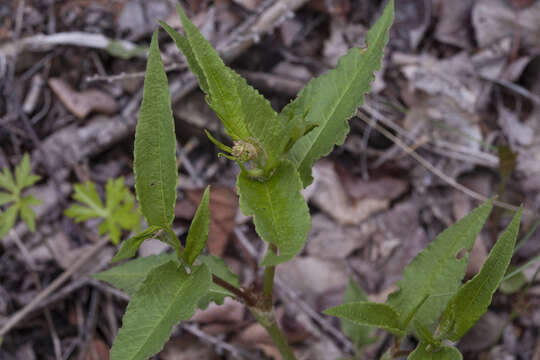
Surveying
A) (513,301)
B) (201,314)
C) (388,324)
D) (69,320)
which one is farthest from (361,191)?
(69,320)

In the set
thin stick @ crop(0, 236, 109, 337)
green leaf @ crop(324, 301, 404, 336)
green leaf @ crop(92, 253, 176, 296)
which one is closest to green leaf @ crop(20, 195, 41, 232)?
thin stick @ crop(0, 236, 109, 337)

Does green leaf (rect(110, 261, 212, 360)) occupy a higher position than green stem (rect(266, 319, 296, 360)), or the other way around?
green leaf (rect(110, 261, 212, 360))

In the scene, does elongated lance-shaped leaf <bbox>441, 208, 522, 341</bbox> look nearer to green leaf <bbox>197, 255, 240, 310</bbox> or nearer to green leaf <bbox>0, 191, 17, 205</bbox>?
green leaf <bbox>197, 255, 240, 310</bbox>

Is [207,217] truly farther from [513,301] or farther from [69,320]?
[513,301]

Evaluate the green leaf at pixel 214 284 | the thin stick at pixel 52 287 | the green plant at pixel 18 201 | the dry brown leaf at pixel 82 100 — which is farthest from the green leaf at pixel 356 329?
the dry brown leaf at pixel 82 100

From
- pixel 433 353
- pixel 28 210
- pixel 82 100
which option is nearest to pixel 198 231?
pixel 433 353

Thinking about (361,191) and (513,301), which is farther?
(361,191)
